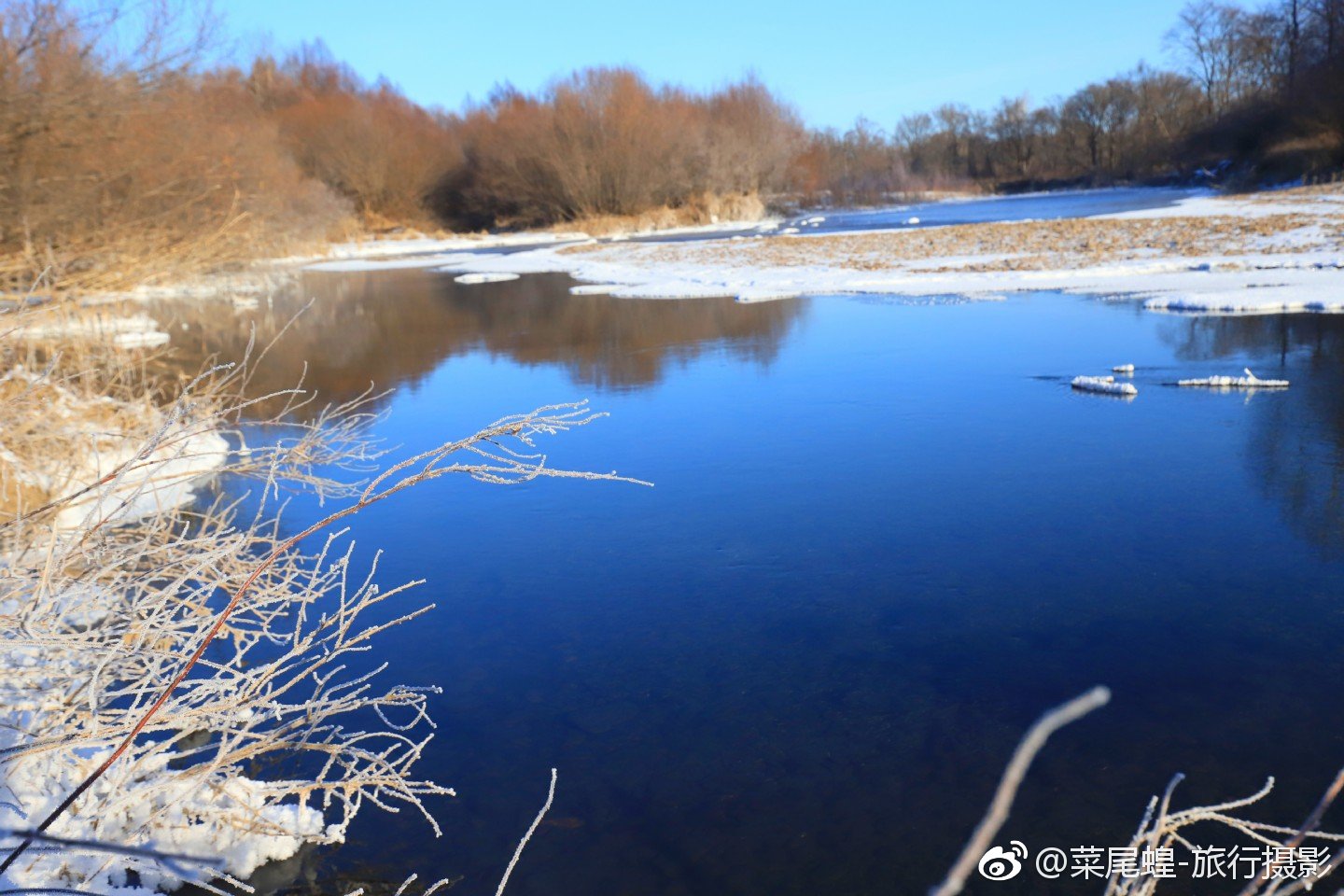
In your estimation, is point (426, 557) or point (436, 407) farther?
point (436, 407)

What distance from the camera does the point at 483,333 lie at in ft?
42.3

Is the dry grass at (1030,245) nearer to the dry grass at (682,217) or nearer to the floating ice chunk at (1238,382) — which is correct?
the floating ice chunk at (1238,382)

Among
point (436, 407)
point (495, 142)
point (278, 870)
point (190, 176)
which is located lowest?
point (278, 870)

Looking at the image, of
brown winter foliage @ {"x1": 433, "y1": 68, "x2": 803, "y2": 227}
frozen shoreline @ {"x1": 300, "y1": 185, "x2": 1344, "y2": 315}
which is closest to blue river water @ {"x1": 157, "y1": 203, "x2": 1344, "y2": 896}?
frozen shoreline @ {"x1": 300, "y1": 185, "x2": 1344, "y2": 315}

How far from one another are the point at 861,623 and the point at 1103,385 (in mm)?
4033

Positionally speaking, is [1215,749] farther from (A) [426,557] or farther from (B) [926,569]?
(A) [426,557]

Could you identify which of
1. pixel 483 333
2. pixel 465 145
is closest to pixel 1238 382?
pixel 483 333

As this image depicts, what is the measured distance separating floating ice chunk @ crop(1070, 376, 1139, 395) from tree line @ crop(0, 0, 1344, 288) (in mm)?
6794

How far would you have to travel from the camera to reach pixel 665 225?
41969 mm

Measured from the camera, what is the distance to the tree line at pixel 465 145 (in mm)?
9250

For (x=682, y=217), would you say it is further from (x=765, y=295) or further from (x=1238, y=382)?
(x=1238, y=382)

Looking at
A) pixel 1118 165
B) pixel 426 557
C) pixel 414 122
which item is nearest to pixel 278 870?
pixel 426 557

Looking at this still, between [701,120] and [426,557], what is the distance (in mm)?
46377

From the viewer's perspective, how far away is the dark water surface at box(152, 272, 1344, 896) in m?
2.81
